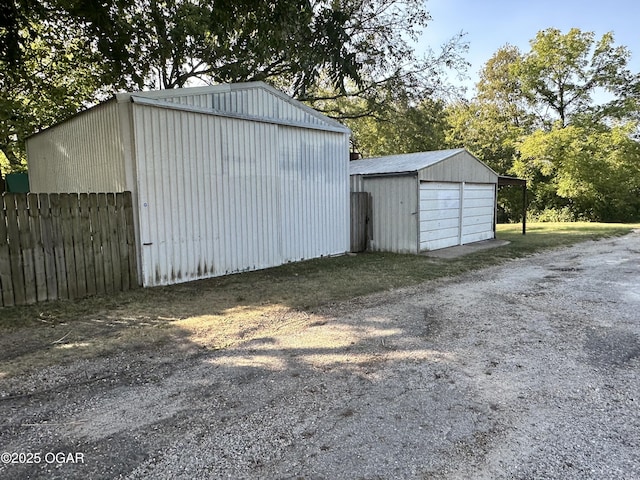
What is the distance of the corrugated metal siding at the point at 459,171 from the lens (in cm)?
1067

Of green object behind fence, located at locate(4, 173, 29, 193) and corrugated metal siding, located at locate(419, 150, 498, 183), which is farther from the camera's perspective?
green object behind fence, located at locate(4, 173, 29, 193)

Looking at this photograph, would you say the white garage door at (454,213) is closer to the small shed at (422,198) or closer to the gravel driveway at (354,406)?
the small shed at (422,198)

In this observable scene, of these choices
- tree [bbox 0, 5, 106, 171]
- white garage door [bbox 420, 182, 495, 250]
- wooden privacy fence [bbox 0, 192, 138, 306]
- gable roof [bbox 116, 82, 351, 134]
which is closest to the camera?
wooden privacy fence [bbox 0, 192, 138, 306]

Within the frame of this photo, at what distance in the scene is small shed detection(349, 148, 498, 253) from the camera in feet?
34.2

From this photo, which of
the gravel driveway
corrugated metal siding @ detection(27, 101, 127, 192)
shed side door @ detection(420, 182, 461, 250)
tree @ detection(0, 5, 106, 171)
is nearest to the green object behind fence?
tree @ detection(0, 5, 106, 171)

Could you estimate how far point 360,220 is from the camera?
1116 cm

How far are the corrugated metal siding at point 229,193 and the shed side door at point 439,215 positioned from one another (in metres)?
2.25

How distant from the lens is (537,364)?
11.4ft

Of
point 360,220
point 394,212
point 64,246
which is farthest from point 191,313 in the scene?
point 394,212

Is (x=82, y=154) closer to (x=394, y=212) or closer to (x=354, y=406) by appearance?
(x=394, y=212)

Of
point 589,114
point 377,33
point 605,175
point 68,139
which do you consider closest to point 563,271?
point 377,33

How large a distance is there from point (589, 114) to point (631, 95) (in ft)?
8.10

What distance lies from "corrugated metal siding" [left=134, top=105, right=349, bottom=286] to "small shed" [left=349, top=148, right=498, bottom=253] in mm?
1374

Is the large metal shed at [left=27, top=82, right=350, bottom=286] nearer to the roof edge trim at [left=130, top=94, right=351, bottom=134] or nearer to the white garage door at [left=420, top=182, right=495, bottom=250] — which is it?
the roof edge trim at [left=130, top=94, right=351, bottom=134]
